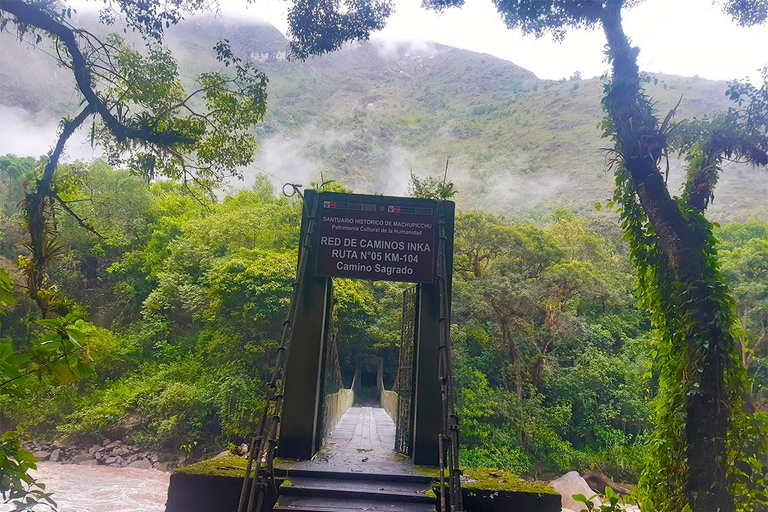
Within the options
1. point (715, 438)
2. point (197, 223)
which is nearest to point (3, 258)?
point (197, 223)

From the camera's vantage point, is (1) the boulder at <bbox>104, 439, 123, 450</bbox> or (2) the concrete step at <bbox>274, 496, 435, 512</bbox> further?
(1) the boulder at <bbox>104, 439, 123, 450</bbox>

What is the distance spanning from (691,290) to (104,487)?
1451 centimetres

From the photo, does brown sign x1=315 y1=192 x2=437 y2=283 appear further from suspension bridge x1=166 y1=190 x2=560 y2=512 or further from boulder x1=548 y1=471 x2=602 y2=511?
boulder x1=548 y1=471 x2=602 y2=511

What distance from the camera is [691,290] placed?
129 inches

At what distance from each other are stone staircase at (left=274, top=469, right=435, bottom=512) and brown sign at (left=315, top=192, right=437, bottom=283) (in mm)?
1499

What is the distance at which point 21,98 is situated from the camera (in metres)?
56.7

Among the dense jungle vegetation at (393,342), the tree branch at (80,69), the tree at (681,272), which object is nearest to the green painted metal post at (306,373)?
the tree branch at (80,69)

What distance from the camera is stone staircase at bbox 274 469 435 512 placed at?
298 centimetres

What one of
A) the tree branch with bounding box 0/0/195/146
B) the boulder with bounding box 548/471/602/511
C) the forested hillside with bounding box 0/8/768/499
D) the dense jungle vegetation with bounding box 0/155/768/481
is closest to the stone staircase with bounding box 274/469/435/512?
the tree branch with bounding box 0/0/195/146

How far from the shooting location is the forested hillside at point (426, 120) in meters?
53.4

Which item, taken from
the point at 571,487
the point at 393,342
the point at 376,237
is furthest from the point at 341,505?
the point at 393,342

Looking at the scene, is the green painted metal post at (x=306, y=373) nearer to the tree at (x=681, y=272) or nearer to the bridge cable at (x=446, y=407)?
the bridge cable at (x=446, y=407)

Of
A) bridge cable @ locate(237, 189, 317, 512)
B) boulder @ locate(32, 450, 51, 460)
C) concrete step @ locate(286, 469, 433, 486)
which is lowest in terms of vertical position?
boulder @ locate(32, 450, 51, 460)

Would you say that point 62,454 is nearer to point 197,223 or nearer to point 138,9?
point 197,223
